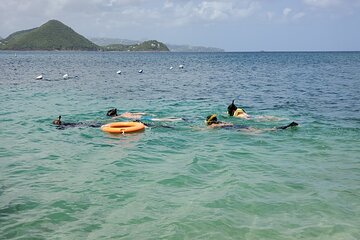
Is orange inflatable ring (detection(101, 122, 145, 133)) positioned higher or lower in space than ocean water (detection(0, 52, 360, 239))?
higher

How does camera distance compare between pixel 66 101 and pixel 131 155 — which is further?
pixel 66 101

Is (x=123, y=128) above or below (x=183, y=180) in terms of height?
above

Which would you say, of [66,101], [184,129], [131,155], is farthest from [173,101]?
[131,155]

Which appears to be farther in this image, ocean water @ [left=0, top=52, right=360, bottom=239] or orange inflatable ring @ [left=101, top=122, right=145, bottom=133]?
orange inflatable ring @ [left=101, top=122, right=145, bottom=133]

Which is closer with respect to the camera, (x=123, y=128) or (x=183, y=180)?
(x=183, y=180)

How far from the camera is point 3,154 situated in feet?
42.4

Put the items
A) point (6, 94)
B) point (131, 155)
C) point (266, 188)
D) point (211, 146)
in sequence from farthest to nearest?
point (6, 94) < point (211, 146) < point (131, 155) < point (266, 188)

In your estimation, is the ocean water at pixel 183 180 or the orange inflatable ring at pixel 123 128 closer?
the ocean water at pixel 183 180

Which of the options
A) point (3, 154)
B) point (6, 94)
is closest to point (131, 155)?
point (3, 154)

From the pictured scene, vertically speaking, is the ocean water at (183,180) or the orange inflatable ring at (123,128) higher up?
the orange inflatable ring at (123,128)

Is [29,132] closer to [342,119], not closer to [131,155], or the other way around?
[131,155]

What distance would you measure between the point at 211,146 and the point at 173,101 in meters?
12.8

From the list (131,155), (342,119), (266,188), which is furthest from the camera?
(342,119)

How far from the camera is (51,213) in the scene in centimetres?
808
